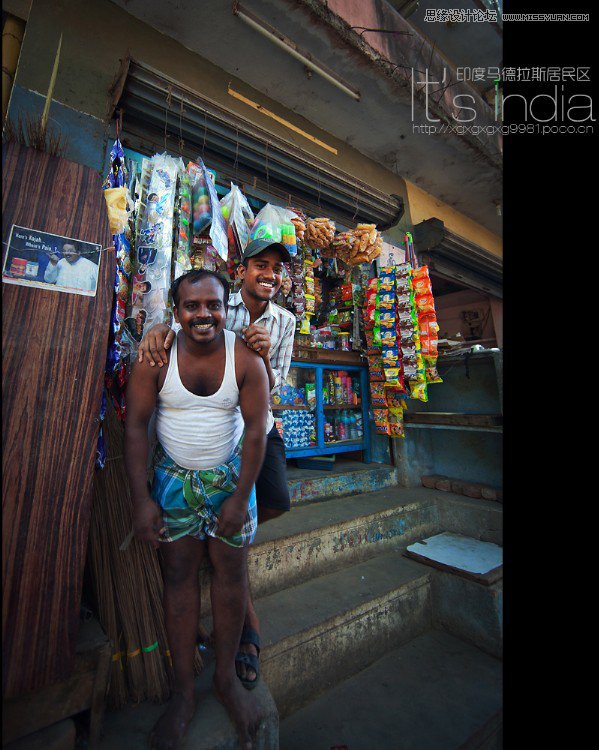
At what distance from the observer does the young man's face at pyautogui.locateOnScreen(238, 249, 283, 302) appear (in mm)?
1936

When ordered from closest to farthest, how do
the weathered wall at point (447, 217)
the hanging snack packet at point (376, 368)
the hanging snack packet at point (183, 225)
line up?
1. the hanging snack packet at point (183, 225)
2. the hanging snack packet at point (376, 368)
3. the weathered wall at point (447, 217)

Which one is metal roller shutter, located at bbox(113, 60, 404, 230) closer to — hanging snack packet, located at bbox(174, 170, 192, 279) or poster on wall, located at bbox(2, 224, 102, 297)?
hanging snack packet, located at bbox(174, 170, 192, 279)

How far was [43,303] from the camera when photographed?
131cm

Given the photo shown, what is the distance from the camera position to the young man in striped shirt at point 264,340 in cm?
158

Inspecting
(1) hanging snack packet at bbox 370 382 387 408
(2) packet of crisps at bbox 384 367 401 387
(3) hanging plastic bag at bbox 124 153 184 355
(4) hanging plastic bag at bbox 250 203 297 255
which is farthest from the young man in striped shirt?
(1) hanging snack packet at bbox 370 382 387 408

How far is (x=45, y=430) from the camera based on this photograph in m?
1.26

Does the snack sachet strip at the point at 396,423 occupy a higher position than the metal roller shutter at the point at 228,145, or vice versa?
the metal roller shutter at the point at 228,145

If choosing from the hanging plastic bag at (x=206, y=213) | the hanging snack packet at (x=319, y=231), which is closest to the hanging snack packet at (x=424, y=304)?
the hanging snack packet at (x=319, y=231)

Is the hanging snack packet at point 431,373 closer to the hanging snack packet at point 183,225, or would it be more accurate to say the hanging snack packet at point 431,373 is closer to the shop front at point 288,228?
the shop front at point 288,228

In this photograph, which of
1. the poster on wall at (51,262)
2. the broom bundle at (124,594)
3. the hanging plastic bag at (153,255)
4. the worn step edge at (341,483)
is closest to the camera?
the poster on wall at (51,262)

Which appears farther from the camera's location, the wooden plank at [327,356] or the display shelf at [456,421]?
the wooden plank at [327,356]

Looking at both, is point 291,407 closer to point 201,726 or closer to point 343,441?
point 343,441

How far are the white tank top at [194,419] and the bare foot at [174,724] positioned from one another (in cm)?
93
